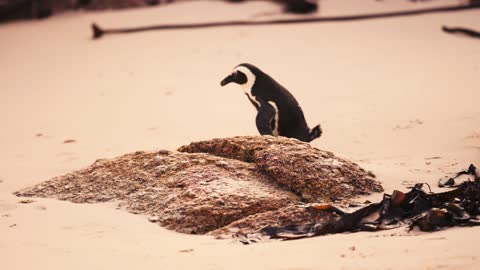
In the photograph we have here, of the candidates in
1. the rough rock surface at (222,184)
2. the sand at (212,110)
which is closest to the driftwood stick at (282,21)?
the sand at (212,110)

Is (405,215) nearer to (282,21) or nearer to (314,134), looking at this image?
(314,134)

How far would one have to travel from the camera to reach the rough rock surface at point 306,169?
13.5 ft

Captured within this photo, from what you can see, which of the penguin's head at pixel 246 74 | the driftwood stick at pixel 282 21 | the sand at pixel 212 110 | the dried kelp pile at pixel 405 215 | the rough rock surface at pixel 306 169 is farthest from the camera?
the driftwood stick at pixel 282 21

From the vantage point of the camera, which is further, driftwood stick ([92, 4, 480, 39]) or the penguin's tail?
driftwood stick ([92, 4, 480, 39])

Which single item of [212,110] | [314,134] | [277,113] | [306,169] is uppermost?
[306,169]

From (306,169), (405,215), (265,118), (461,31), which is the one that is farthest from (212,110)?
(405,215)

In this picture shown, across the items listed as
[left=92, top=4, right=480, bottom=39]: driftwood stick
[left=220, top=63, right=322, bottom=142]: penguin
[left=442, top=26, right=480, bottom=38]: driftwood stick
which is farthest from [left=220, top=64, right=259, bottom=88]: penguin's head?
[left=92, top=4, right=480, bottom=39]: driftwood stick

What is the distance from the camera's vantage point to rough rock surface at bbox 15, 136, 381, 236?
3.90 metres

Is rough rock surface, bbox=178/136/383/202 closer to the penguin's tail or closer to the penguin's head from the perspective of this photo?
the penguin's tail

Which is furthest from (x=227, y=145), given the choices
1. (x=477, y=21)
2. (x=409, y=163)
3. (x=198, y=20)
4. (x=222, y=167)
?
(x=198, y=20)

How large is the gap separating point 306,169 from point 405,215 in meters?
0.56

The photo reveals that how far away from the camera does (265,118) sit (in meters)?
5.88

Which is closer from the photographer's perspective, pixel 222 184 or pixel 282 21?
pixel 222 184

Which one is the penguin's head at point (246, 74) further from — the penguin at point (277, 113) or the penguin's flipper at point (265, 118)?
the penguin's flipper at point (265, 118)
